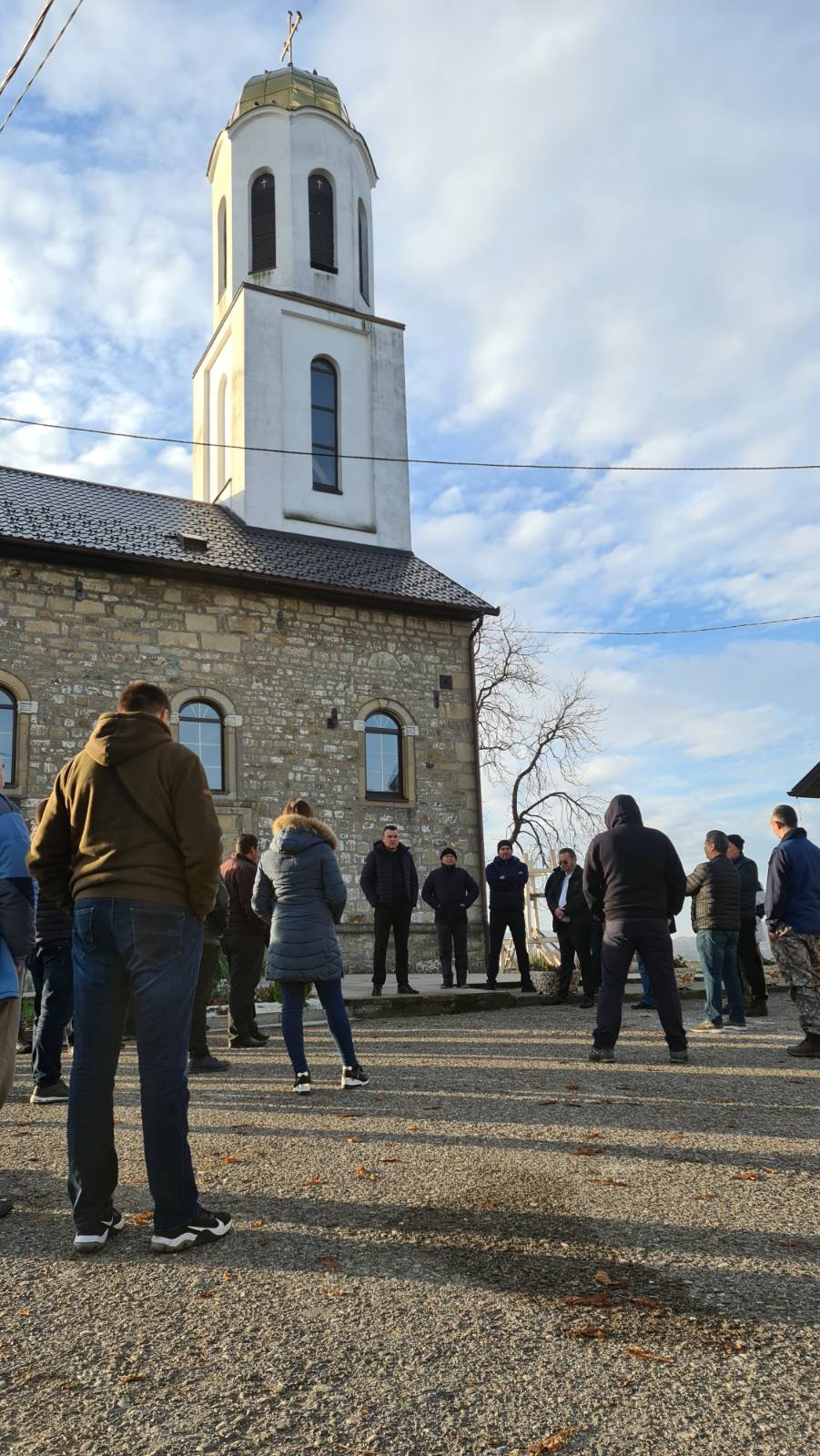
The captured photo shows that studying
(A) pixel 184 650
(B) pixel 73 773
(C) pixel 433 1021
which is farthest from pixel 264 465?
(B) pixel 73 773

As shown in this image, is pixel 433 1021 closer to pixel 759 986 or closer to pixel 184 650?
pixel 759 986

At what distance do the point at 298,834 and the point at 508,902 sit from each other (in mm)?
6190

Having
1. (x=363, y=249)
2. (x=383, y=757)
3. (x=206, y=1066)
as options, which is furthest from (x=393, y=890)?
(x=363, y=249)

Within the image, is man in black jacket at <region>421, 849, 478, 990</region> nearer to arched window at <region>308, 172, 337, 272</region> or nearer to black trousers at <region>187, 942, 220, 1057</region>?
black trousers at <region>187, 942, 220, 1057</region>

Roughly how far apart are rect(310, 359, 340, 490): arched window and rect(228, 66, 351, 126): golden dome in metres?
6.21

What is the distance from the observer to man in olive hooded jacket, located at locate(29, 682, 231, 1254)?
3.51m

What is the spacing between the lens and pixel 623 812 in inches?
305

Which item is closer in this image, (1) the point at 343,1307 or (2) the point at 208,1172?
(1) the point at 343,1307

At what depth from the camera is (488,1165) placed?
4.46m

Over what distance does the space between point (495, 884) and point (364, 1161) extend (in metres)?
7.75

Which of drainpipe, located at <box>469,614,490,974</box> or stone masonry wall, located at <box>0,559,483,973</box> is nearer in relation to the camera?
stone masonry wall, located at <box>0,559,483,973</box>

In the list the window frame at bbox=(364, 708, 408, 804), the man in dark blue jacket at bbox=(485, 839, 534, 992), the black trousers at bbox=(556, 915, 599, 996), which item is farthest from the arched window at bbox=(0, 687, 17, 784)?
the black trousers at bbox=(556, 915, 599, 996)

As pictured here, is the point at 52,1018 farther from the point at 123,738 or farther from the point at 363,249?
the point at 363,249

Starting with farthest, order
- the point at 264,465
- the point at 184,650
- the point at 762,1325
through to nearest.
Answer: the point at 264,465, the point at 184,650, the point at 762,1325
